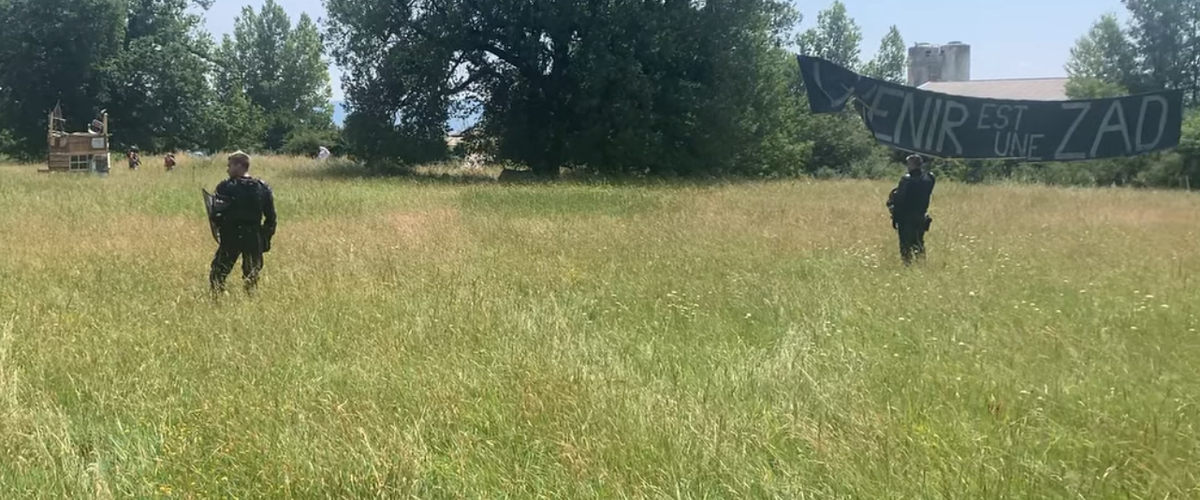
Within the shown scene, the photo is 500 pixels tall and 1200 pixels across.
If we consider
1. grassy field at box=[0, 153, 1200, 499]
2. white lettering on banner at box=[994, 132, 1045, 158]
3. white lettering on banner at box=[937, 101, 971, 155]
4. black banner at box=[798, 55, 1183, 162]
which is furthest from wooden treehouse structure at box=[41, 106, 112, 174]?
white lettering on banner at box=[994, 132, 1045, 158]

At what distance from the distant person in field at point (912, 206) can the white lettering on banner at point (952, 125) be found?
423 mm

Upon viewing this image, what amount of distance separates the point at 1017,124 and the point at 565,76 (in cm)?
2421

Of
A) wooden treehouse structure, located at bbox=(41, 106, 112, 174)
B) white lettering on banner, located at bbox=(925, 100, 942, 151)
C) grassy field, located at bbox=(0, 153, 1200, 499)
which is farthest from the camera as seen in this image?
wooden treehouse structure, located at bbox=(41, 106, 112, 174)

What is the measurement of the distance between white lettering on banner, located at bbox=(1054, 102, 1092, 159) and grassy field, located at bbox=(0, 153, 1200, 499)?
1222 mm

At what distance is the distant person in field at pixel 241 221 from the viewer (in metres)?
8.19

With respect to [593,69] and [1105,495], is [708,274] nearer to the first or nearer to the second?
[1105,495]

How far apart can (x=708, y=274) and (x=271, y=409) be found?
5746mm

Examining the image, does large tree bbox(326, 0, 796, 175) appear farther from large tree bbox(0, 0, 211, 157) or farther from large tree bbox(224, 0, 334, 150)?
large tree bbox(224, 0, 334, 150)

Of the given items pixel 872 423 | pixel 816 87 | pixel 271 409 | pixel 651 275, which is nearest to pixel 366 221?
pixel 651 275

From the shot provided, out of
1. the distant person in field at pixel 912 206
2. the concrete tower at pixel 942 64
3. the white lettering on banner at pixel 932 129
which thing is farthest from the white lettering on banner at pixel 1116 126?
the concrete tower at pixel 942 64

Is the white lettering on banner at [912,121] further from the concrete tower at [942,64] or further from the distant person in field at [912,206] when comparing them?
the concrete tower at [942,64]

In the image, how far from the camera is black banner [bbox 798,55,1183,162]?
9.39m

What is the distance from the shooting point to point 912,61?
3041 inches

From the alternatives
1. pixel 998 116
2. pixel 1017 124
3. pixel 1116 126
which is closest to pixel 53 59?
pixel 998 116
